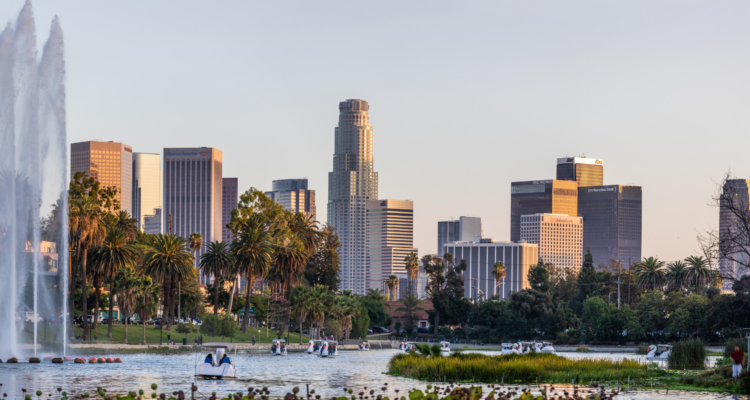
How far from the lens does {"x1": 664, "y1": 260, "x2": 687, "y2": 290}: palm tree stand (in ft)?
466

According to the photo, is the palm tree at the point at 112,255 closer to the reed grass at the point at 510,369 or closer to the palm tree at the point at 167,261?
the palm tree at the point at 167,261

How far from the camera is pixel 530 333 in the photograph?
151375mm

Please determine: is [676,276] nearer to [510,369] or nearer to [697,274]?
[697,274]

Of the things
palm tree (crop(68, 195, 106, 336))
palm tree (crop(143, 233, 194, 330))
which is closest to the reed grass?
palm tree (crop(68, 195, 106, 336))

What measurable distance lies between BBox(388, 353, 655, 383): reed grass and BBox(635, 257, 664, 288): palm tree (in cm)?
10045

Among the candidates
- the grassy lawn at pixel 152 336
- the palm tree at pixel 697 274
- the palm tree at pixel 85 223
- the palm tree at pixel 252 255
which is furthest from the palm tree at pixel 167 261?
the palm tree at pixel 697 274

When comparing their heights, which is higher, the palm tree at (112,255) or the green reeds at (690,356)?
the palm tree at (112,255)

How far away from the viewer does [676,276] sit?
143 m

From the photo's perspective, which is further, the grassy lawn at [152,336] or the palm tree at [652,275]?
the palm tree at [652,275]

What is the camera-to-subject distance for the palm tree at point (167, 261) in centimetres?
10950

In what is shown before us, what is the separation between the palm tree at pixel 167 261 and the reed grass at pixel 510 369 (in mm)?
59152

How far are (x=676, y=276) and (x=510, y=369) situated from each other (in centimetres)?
10256

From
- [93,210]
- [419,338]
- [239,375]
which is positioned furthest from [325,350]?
[419,338]

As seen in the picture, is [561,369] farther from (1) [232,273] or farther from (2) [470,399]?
(1) [232,273]
